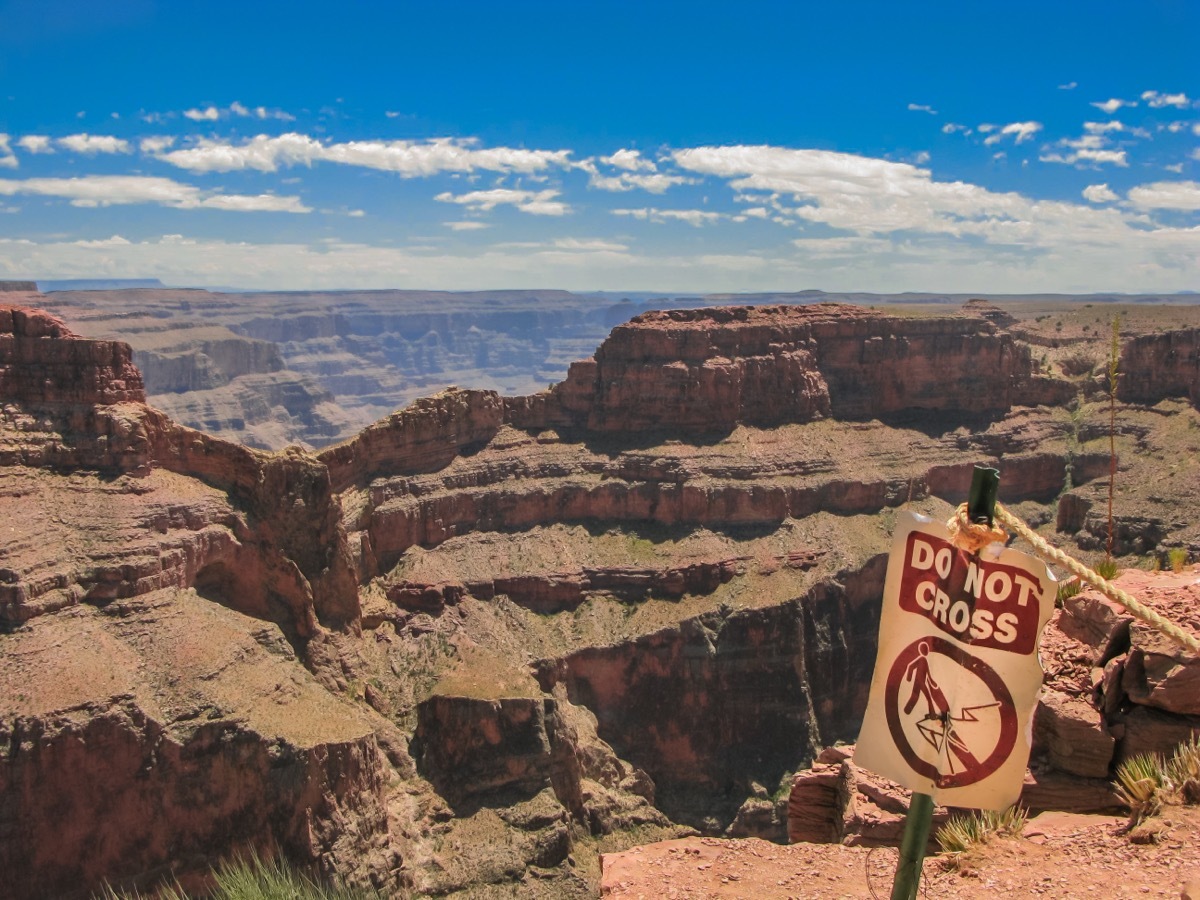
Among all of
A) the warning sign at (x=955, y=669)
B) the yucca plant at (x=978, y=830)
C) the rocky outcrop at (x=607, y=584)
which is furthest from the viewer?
the rocky outcrop at (x=607, y=584)

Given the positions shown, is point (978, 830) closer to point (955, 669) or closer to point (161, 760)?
point (955, 669)

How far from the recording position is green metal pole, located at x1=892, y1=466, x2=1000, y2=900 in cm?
678

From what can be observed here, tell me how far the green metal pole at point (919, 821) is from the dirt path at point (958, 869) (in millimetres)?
4054

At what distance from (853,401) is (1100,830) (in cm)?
7200

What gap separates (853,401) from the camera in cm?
8238

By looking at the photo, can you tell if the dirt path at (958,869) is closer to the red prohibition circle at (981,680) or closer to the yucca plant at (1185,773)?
the yucca plant at (1185,773)

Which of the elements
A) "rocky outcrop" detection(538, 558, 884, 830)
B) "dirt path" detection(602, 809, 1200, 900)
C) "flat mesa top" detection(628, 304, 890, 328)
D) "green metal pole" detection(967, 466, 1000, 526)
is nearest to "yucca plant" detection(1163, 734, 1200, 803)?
"dirt path" detection(602, 809, 1200, 900)

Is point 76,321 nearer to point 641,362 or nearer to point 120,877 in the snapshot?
point 641,362

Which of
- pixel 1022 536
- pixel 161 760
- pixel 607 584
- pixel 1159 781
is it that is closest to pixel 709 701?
pixel 607 584

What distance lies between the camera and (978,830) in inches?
506

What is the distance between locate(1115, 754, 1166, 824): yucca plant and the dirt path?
305mm

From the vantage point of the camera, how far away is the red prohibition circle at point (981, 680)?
23.3 feet

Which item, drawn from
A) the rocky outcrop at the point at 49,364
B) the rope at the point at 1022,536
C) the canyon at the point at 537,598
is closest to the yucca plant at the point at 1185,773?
the canyon at the point at 537,598

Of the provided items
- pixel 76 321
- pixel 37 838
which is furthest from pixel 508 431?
pixel 76 321
